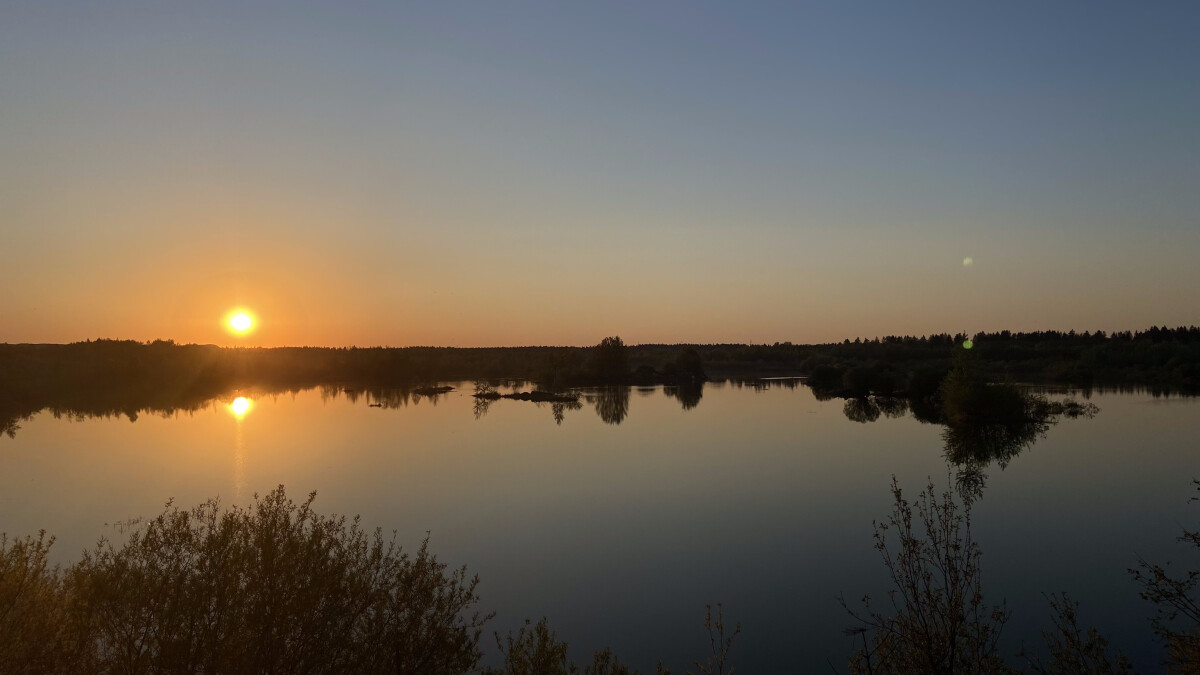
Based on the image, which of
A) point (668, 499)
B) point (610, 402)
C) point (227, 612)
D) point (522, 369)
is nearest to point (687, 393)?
point (610, 402)

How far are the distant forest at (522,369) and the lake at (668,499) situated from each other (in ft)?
32.6

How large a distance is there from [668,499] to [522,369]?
6185 centimetres

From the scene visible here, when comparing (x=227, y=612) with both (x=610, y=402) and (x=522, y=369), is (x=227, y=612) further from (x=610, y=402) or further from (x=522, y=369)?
(x=522, y=369)

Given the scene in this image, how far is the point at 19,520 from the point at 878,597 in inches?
677

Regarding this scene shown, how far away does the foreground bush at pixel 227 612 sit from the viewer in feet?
17.6

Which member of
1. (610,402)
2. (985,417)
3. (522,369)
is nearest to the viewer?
(985,417)

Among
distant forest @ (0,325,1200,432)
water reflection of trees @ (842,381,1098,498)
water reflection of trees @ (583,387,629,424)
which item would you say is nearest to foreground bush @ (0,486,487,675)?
water reflection of trees @ (842,381,1098,498)

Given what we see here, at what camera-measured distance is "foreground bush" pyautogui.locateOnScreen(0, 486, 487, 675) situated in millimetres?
5363

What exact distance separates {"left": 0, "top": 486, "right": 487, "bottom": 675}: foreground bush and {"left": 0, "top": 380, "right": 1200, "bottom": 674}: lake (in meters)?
4.20

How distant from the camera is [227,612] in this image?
551 centimetres

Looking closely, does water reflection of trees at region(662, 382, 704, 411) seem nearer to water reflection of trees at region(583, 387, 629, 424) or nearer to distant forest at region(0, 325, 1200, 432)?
water reflection of trees at region(583, 387, 629, 424)

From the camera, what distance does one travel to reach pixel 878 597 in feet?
36.8

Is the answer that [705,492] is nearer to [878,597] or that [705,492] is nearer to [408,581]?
[878,597]

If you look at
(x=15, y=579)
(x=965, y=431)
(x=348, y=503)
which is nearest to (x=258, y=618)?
(x=15, y=579)
